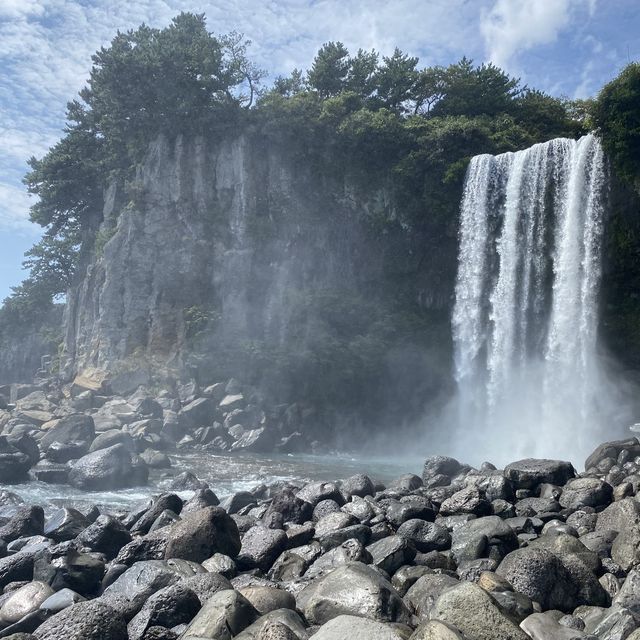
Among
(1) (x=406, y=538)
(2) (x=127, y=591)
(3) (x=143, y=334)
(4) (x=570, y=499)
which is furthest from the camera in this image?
(3) (x=143, y=334)

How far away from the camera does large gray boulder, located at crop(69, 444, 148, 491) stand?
75.7ft

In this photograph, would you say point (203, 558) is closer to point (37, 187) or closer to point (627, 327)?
point (627, 327)

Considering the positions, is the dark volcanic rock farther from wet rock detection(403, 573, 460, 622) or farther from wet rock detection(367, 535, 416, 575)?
wet rock detection(403, 573, 460, 622)

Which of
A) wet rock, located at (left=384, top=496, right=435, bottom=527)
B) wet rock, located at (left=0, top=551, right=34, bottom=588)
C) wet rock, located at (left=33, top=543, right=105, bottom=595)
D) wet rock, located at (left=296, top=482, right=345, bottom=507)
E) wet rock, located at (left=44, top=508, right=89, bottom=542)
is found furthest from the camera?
wet rock, located at (left=296, top=482, right=345, bottom=507)

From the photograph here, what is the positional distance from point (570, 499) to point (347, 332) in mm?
24578

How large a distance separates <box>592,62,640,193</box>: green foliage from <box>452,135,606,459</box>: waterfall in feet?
2.75

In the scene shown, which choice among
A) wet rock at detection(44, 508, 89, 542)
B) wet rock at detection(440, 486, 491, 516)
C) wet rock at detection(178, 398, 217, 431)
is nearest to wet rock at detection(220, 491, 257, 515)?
wet rock at detection(44, 508, 89, 542)

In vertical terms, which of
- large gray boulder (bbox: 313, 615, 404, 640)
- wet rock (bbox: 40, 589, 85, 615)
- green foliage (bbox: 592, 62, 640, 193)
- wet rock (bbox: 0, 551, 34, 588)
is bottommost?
wet rock (bbox: 0, 551, 34, 588)

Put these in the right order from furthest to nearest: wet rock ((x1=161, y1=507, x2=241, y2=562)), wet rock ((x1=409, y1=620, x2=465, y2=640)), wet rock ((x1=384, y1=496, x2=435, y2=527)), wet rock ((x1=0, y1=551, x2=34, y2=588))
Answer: wet rock ((x1=384, y1=496, x2=435, y2=527)) → wet rock ((x1=0, y1=551, x2=34, y2=588)) → wet rock ((x1=161, y1=507, x2=241, y2=562)) → wet rock ((x1=409, y1=620, x2=465, y2=640))

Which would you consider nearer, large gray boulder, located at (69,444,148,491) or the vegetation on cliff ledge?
large gray boulder, located at (69,444,148,491)

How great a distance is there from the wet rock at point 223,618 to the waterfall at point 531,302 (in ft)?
70.0

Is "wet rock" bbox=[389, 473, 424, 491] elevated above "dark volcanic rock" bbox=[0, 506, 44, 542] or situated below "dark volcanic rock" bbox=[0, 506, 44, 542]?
above

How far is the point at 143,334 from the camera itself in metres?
41.7

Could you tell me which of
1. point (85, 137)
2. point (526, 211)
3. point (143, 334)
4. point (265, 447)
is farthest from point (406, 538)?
point (85, 137)
